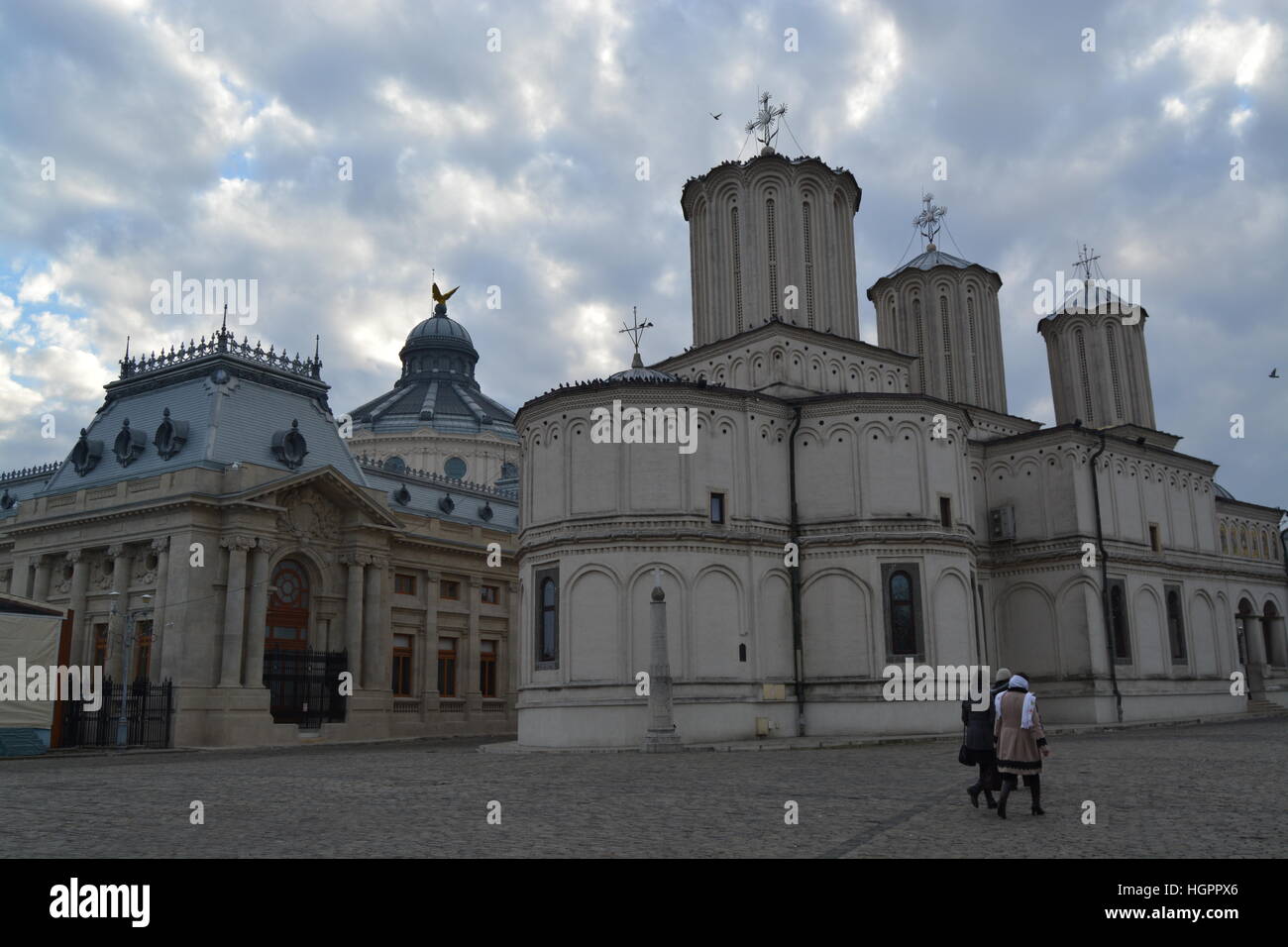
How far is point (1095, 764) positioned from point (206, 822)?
17658mm

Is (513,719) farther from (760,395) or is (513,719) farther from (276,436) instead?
(760,395)

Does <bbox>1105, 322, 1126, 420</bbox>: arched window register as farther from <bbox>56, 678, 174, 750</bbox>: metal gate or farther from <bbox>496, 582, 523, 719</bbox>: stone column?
<bbox>56, 678, 174, 750</bbox>: metal gate

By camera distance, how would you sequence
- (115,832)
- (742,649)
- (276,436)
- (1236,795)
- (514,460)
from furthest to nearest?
(514,460), (276,436), (742,649), (1236,795), (115,832)

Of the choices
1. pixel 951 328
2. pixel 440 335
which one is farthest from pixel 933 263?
pixel 440 335

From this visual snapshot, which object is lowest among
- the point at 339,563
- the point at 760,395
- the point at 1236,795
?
the point at 1236,795

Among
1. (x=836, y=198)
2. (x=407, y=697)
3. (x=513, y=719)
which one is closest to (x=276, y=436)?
(x=407, y=697)

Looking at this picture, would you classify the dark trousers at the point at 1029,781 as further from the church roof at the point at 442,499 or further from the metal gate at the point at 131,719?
the church roof at the point at 442,499

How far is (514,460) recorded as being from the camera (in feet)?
269

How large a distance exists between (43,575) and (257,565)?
11064 mm

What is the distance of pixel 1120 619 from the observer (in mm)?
45469

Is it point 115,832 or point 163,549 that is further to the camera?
point 163,549

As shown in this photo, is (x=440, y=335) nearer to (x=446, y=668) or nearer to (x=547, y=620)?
(x=446, y=668)

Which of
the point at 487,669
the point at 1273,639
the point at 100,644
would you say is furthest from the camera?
the point at 1273,639
